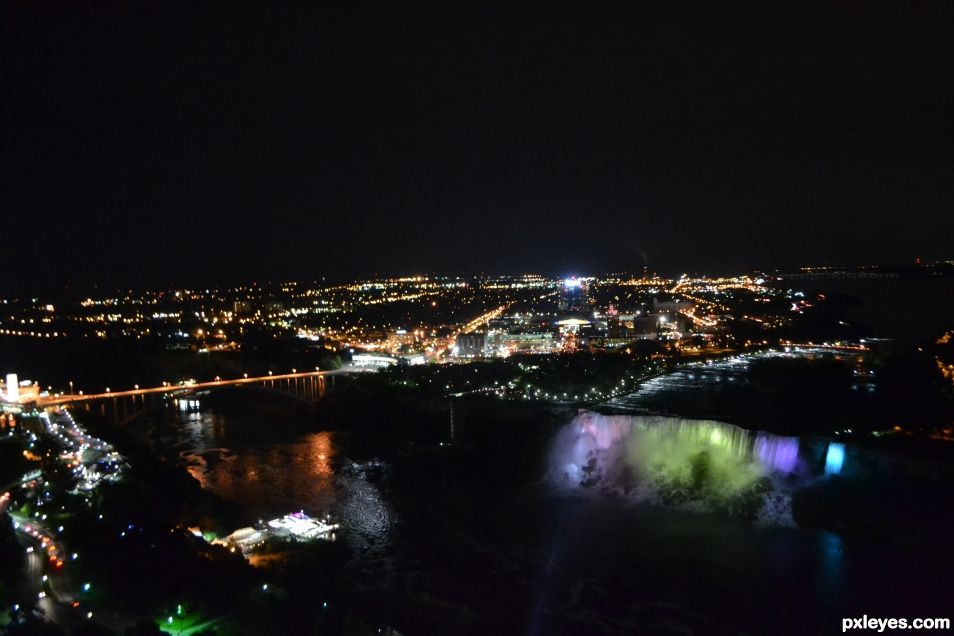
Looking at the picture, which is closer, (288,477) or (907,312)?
(288,477)

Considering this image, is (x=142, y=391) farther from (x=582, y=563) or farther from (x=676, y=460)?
(x=582, y=563)

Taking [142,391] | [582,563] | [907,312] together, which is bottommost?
[582,563]

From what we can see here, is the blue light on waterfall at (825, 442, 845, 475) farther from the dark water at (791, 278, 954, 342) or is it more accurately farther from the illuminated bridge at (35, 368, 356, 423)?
the dark water at (791, 278, 954, 342)

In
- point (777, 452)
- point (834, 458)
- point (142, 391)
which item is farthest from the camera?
point (142, 391)

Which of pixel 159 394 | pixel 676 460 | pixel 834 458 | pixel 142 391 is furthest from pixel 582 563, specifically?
pixel 159 394

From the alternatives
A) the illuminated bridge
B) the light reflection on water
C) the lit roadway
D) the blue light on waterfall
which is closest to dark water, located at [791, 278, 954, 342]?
the blue light on waterfall

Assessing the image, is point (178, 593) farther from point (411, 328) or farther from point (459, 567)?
point (411, 328)


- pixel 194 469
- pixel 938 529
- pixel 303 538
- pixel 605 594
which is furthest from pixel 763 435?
pixel 194 469
